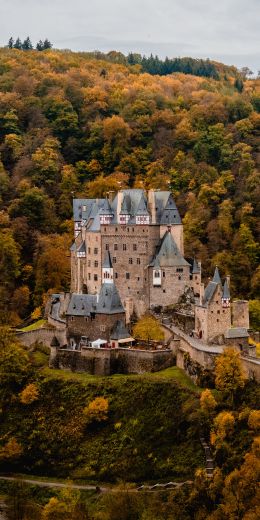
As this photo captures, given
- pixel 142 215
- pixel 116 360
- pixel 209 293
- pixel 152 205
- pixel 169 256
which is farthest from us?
pixel 152 205

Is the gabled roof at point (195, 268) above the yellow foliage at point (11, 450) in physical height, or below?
above

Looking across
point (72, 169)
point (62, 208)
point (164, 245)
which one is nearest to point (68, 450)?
point (164, 245)

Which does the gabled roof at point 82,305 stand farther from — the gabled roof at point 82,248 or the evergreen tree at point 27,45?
the evergreen tree at point 27,45

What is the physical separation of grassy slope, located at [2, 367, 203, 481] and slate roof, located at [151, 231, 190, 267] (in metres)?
9.35

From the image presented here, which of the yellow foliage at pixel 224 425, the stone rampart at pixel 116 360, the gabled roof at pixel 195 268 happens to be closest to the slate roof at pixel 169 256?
the gabled roof at pixel 195 268

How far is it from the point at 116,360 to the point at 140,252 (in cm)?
962

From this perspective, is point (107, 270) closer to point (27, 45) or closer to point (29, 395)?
point (29, 395)

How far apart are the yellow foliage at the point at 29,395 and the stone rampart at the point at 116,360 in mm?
3128

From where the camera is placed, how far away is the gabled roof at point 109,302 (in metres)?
63.3

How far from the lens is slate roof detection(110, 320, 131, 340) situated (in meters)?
63.0

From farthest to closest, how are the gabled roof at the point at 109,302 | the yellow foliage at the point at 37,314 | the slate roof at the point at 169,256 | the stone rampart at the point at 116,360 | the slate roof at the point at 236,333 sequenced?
Result: the yellow foliage at the point at 37,314 < the slate roof at the point at 169,256 < the gabled roof at the point at 109,302 < the stone rampart at the point at 116,360 < the slate roof at the point at 236,333

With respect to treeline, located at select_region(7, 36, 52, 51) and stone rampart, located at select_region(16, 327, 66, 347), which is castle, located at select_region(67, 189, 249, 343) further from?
treeline, located at select_region(7, 36, 52, 51)

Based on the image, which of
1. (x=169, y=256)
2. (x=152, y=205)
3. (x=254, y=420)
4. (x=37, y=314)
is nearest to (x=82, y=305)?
(x=169, y=256)

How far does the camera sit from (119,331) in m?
63.2
